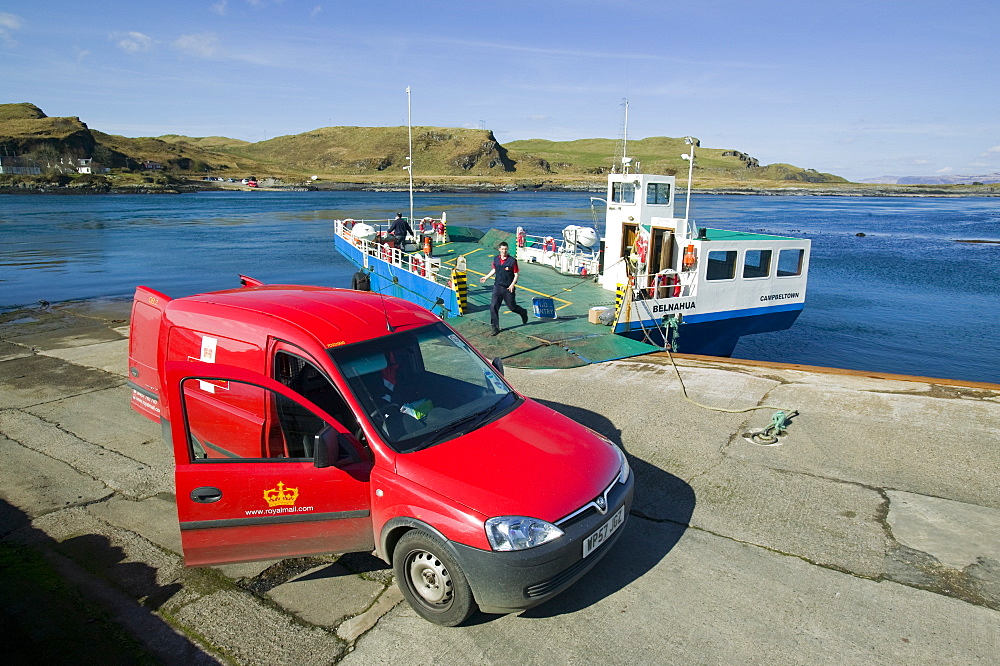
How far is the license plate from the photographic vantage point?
3775mm

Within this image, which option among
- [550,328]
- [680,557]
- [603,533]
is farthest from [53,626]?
[550,328]

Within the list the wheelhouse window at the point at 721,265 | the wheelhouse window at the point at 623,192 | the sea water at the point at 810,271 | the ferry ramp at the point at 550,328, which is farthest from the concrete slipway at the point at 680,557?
the sea water at the point at 810,271

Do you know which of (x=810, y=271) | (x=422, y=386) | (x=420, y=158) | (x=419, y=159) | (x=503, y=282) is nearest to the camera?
(x=422, y=386)

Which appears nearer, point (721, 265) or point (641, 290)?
Result: point (641, 290)

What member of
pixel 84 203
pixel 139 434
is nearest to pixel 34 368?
pixel 139 434

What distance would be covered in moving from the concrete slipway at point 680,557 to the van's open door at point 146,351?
67 centimetres

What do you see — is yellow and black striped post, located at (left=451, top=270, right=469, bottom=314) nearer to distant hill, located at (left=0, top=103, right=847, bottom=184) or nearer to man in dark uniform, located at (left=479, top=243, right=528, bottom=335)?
man in dark uniform, located at (left=479, top=243, right=528, bottom=335)

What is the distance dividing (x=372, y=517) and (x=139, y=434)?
4.90 metres

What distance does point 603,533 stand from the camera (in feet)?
12.8

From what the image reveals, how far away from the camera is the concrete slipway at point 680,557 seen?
12.2ft

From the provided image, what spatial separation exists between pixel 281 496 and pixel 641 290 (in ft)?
33.3

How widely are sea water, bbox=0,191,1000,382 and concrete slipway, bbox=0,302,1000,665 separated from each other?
393 inches

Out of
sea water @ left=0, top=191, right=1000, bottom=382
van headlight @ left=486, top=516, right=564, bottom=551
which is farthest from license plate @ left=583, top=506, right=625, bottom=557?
sea water @ left=0, top=191, right=1000, bottom=382

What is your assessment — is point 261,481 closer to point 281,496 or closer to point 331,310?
point 281,496
